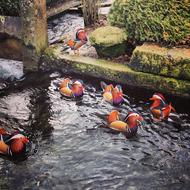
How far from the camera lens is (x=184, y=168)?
16.7ft

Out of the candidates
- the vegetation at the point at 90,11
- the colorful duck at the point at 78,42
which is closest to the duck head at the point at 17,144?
the colorful duck at the point at 78,42

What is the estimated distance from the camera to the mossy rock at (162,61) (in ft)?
21.9

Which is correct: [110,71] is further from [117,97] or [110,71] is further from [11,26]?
[11,26]

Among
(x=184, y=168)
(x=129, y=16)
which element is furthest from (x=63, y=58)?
(x=184, y=168)

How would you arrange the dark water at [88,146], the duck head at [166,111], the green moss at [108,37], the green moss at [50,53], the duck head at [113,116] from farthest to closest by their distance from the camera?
the green moss at [50,53] < the green moss at [108,37] < the duck head at [166,111] < the duck head at [113,116] < the dark water at [88,146]

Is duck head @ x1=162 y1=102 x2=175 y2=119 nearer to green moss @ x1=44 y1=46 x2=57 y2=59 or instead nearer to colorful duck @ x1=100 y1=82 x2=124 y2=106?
colorful duck @ x1=100 y1=82 x2=124 y2=106

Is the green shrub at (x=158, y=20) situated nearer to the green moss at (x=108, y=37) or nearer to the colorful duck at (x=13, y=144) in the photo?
the green moss at (x=108, y=37)

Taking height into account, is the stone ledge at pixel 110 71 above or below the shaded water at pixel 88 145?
above

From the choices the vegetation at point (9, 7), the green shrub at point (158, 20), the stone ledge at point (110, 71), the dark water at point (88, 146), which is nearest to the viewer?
the dark water at point (88, 146)

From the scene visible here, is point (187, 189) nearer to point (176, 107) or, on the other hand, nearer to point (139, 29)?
point (176, 107)

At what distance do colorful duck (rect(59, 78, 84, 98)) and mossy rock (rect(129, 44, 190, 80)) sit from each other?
3.95 ft

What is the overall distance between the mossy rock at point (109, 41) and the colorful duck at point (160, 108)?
5.46 ft

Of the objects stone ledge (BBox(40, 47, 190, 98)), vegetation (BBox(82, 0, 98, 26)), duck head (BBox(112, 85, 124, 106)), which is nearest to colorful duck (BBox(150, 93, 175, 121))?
stone ledge (BBox(40, 47, 190, 98))

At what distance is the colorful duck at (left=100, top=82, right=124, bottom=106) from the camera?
6613 mm
